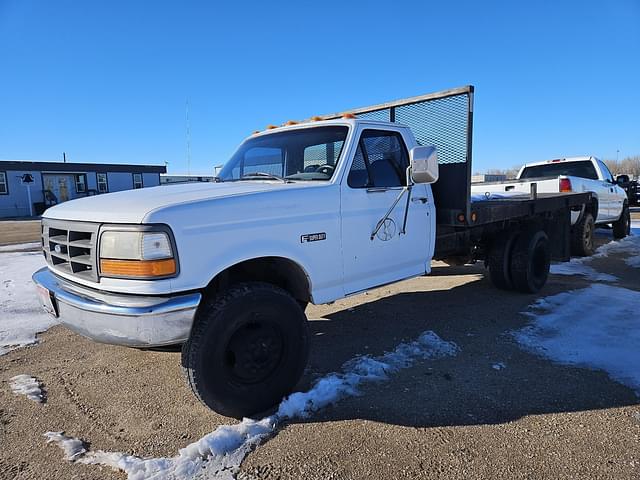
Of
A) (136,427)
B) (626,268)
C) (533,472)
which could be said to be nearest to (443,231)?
(533,472)

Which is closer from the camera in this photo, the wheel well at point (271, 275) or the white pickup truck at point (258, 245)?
the white pickup truck at point (258, 245)

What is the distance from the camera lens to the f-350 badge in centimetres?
386

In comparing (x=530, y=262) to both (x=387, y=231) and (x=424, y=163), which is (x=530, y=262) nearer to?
(x=387, y=231)

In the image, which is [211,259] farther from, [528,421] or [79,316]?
[528,421]

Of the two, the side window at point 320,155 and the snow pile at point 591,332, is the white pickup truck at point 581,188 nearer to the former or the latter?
the snow pile at point 591,332

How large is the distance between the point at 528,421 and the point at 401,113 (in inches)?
138

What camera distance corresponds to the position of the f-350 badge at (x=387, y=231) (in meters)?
3.86

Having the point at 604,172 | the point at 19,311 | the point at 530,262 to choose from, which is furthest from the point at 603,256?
the point at 19,311

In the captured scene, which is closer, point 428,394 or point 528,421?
point 528,421

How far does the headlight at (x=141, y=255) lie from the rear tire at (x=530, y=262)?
15.9 feet

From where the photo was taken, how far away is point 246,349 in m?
2.99

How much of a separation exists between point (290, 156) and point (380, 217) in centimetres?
105

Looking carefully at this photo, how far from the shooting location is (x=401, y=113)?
5.15 meters

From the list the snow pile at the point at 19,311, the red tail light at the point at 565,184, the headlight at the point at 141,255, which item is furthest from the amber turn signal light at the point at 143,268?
the red tail light at the point at 565,184
